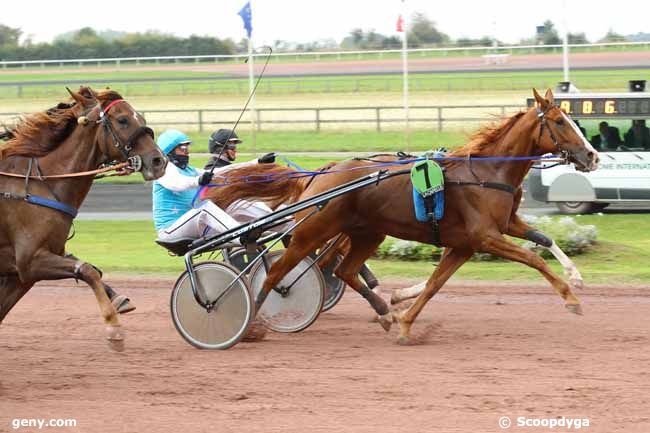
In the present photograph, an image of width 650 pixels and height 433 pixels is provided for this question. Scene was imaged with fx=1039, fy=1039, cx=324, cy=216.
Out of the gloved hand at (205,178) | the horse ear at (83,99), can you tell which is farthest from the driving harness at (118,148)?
the gloved hand at (205,178)

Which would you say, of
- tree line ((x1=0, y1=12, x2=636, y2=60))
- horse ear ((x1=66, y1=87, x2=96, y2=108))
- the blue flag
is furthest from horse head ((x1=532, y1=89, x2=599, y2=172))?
tree line ((x1=0, y1=12, x2=636, y2=60))

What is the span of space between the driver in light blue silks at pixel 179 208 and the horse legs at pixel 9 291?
3.99 feet

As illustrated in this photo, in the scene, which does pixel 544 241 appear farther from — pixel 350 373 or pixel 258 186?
pixel 258 186

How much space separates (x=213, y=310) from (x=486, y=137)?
2.45m

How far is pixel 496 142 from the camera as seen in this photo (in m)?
7.93

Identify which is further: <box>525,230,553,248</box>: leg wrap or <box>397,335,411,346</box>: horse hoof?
<box>525,230,553,248</box>: leg wrap

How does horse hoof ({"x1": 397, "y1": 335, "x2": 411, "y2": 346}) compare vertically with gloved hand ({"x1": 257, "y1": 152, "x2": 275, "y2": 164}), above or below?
below

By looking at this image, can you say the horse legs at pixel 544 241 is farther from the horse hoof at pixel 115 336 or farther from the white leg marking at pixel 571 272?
the horse hoof at pixel 115 336

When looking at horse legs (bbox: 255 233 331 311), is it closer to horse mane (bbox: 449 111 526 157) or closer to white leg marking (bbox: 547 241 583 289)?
horse mane (bbox: 449 111 526 157)

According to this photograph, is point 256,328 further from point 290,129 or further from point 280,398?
point 290,129

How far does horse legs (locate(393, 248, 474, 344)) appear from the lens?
300 inches

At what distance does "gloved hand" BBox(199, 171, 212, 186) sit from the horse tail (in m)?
0.99

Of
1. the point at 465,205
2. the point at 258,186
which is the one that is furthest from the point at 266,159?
the point at 465,205

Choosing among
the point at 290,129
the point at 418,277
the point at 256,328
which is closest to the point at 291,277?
the point at 256,328
